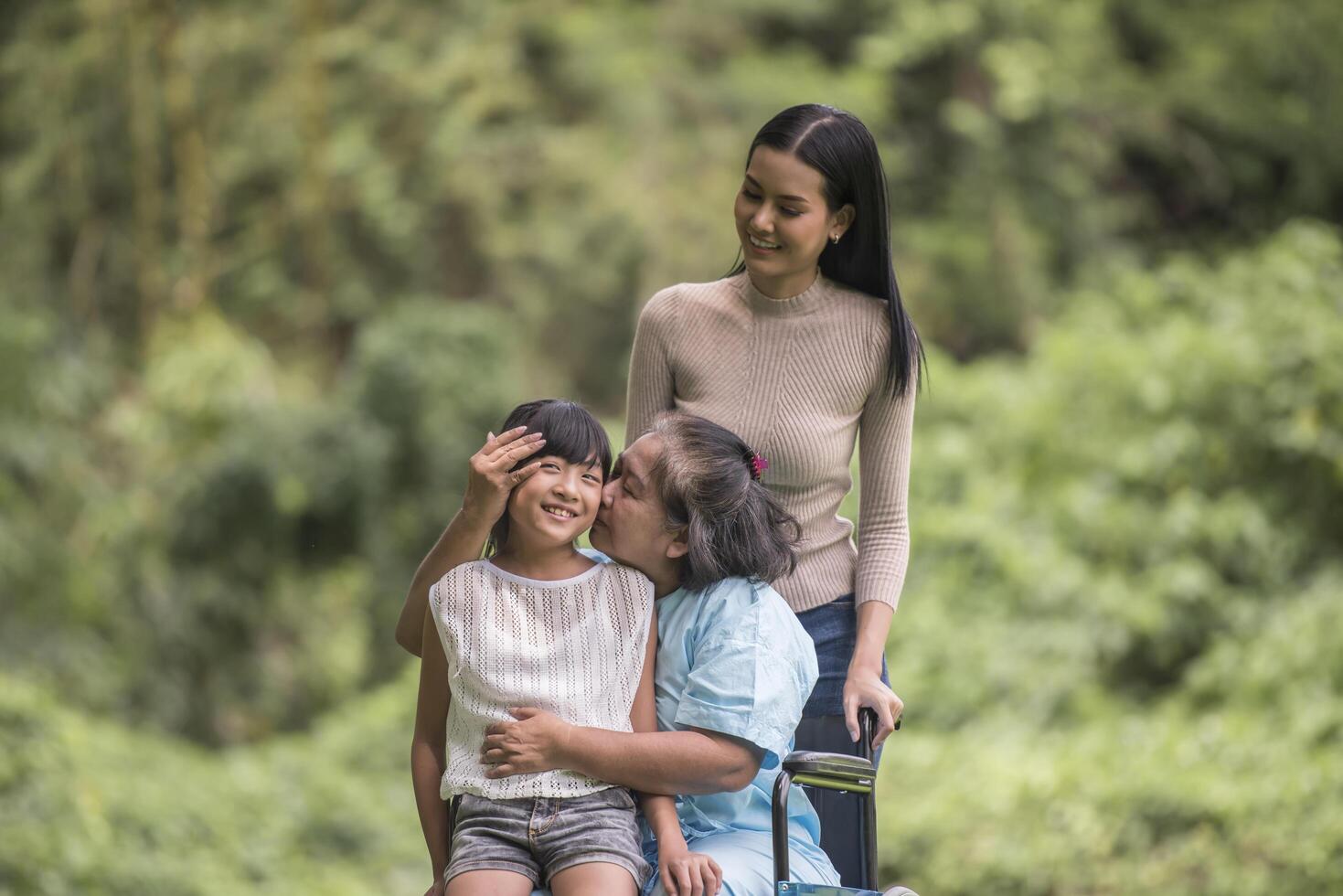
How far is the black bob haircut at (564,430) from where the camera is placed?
2.14 meters

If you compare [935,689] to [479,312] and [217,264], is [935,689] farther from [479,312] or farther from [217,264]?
[217,264]

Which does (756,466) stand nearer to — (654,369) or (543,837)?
(654,369)

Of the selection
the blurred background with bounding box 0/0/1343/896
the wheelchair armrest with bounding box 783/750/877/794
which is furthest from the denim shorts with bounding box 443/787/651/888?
the blurred background with bounding box 0/0/1343/896

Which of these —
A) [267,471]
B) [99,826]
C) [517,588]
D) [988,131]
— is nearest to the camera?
[517,588]

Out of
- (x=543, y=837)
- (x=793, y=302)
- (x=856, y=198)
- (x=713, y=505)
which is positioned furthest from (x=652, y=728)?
(x=856, y=198)

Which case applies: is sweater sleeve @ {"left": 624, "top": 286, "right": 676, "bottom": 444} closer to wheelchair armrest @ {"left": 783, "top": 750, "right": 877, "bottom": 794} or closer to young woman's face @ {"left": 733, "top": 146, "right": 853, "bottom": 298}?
young woman's face @ {"left": 733, "top": 146, "right": 853, "bottom": 298}

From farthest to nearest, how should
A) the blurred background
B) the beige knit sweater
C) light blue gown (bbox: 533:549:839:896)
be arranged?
the blurred background → the beige knit sweater → light blue gown (bbox: 533:549:839:896)

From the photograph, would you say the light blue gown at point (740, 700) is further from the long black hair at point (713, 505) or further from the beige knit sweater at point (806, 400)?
the beige knit sweater at point (806, 400)

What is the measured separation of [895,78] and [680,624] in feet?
28.2

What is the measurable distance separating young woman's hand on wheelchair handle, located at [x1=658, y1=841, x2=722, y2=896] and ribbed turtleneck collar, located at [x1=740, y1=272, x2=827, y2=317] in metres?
0.93

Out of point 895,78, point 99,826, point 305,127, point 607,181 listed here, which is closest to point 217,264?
point 305,127

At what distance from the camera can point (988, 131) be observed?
31.4 ft

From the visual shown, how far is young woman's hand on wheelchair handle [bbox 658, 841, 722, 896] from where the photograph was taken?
202cm

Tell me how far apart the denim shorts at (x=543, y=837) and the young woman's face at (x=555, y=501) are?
363mm
